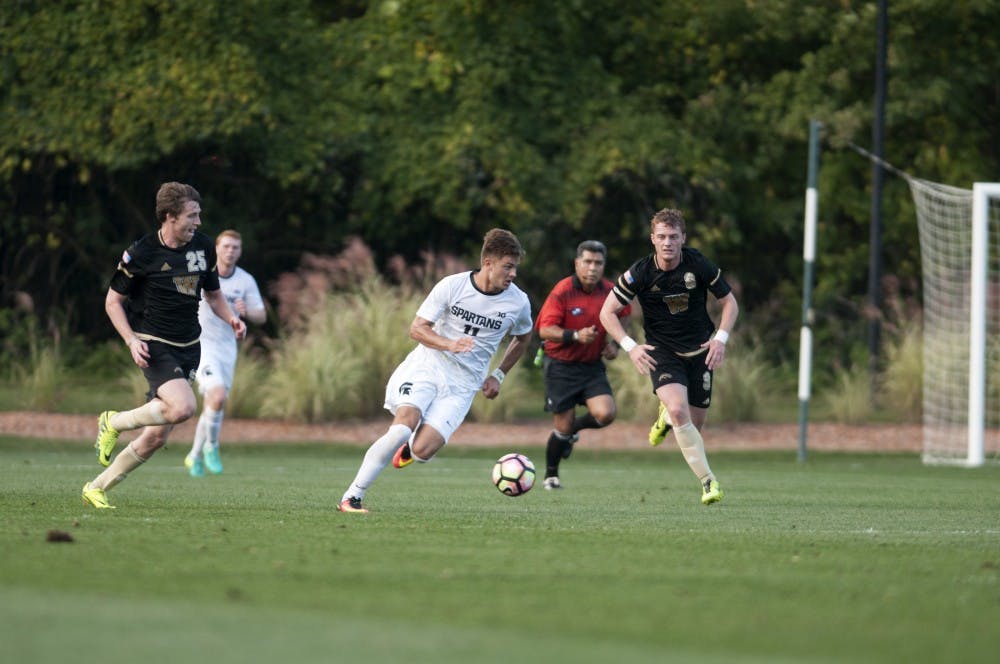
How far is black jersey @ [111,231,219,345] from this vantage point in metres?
10.5

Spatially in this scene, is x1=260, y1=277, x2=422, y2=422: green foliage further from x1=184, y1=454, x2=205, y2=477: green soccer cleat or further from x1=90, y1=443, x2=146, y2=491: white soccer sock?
x1=90, y1=443, x2=146, y2=491: white soccer sock

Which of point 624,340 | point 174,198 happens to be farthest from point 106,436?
point 624,340

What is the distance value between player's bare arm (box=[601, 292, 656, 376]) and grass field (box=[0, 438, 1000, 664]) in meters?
1.00

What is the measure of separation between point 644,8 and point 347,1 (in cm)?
554

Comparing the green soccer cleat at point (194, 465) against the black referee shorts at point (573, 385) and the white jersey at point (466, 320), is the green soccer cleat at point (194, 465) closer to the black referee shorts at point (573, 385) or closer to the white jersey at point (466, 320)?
the black referee shorts at point (573, 385)

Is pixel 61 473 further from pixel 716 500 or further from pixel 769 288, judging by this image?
pixel 769 288

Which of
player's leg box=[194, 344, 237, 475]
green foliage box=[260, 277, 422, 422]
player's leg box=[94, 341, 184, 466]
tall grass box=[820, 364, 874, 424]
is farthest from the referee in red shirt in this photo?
tall grass box=[820, 364, 874, 424]

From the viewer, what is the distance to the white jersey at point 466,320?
10586mm

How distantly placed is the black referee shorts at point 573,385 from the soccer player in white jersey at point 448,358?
387 cm

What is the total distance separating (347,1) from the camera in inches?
1225

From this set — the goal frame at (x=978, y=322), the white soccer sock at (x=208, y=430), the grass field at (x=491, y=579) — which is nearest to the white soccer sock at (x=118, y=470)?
the grass field at (x=491, y=579)

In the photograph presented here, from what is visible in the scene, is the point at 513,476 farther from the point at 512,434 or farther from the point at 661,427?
the point at 512,434

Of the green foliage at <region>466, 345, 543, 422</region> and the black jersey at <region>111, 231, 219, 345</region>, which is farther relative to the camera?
the green foliage at <region>466, 345, 543, 422</region>

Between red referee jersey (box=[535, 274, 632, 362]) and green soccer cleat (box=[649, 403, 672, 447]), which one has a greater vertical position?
red referee jersey (box=[535, 274, 632, 362])
